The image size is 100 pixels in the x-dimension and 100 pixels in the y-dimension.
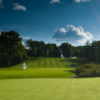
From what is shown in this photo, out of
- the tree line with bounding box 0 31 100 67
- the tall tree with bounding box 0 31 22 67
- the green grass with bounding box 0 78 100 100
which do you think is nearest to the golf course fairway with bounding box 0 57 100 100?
the green grass with bounding box 0 78 100 100

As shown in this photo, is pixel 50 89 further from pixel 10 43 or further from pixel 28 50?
pixel 28 50

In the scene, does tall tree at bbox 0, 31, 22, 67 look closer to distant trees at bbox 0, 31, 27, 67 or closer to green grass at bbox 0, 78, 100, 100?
distant trees at bbox 0, 31, 27, 67

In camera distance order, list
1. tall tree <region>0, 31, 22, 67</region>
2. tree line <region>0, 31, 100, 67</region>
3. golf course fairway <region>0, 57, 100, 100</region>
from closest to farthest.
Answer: golf course fairway <region>0, 57, 100, 100</region>, tall tree <region>0, 31, 22, 67</region>, tree line <region>0, 31, 100, 67</region>

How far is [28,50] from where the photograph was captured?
306 ft

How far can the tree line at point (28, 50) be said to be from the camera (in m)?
51.8

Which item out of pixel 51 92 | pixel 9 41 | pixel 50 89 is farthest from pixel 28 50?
pixel 51 92

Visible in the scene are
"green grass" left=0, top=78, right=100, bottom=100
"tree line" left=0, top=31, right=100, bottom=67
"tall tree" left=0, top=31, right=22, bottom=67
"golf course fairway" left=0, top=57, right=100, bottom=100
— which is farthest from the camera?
"tree line" left=0, top=31, right=100, bottom=67

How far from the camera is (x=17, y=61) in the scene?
79.8 meters

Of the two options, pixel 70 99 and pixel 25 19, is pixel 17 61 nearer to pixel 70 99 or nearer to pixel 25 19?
pixel 25 19

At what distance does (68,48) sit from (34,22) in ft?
239

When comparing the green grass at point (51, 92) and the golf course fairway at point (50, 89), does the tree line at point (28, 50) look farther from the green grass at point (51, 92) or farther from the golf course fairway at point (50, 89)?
the green grass at point (51, 92)

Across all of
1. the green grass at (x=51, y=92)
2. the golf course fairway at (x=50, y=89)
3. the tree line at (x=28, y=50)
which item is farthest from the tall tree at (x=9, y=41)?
the green grass at (x=51, y=92)

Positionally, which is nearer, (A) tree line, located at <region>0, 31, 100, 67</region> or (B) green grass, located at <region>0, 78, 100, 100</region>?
(B) green grass, located at <region>0, 78, 100, 100</region>

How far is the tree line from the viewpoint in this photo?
170 ft
